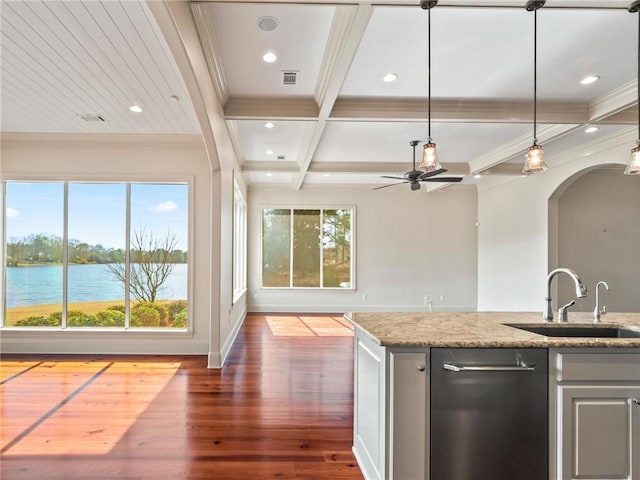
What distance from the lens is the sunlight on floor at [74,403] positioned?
2498mm

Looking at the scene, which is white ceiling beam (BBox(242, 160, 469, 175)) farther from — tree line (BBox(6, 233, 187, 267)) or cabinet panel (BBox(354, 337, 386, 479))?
cabinet panel (BBox(354, 337, 386, 479))

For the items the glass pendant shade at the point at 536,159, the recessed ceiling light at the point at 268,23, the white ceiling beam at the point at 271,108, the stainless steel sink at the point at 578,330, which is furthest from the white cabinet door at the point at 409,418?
the white ceiling beam at the point at 271,108

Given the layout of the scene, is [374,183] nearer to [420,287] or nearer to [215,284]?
[420,287]

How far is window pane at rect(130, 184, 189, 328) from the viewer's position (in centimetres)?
469

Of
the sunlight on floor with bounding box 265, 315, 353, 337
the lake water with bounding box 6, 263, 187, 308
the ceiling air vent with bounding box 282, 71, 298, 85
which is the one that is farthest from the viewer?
the sunlight on floor with bounding box 265, 315, 353, 337

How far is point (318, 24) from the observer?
2508 mm

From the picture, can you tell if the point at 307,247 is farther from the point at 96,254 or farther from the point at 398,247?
the point at 96,254

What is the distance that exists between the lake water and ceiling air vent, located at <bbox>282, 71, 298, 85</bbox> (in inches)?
113

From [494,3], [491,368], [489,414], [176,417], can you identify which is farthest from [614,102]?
[176,417]

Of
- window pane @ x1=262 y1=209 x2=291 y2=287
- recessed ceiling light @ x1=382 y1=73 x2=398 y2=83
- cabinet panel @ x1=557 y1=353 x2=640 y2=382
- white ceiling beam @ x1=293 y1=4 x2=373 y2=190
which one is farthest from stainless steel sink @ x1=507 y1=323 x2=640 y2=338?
window pane @ x1=262 y1=209 x2=291 y2=287

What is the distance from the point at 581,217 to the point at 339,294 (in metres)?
4.99

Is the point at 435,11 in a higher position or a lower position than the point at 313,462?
higher

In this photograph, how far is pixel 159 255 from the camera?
15.5 ft

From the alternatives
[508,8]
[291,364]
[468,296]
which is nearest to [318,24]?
[508,8]
